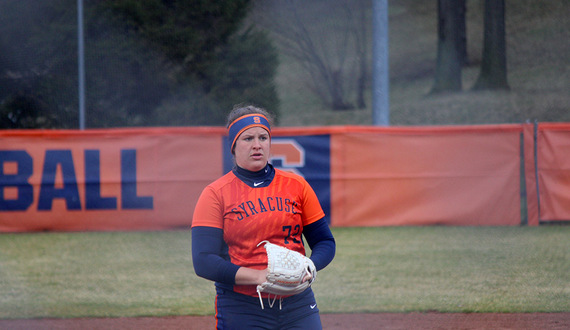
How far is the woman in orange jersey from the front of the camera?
2.77m

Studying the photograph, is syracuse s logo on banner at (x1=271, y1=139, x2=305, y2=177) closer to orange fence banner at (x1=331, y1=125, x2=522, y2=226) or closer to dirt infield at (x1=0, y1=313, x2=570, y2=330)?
orange fence banner at (x1=331, y1=125, x2=522, y2=226)

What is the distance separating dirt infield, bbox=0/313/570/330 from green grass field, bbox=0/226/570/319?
A: 0.16 meters

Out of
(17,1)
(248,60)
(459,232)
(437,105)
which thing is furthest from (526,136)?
(437,105)

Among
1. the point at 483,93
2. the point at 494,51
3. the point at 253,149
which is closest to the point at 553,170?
the point at 253,149

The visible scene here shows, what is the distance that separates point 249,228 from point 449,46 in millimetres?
19924

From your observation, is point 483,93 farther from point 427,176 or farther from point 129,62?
point 129,62

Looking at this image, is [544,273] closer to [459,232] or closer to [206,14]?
[459,232]

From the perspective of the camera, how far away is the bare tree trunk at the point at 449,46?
19.9 metres

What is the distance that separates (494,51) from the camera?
19.0 m

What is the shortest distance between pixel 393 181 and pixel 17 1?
7.41 meters

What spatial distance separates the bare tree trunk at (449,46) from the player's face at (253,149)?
17753mm

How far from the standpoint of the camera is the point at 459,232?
9.64 m

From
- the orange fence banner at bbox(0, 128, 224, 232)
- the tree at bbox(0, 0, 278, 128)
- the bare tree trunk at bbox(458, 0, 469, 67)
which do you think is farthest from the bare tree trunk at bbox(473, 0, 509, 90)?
the orange fence banner at bbox(0, 128, 224, 232)

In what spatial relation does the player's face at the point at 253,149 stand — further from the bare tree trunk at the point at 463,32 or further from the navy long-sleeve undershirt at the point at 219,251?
the bare tree trunk at the point at 463,32
